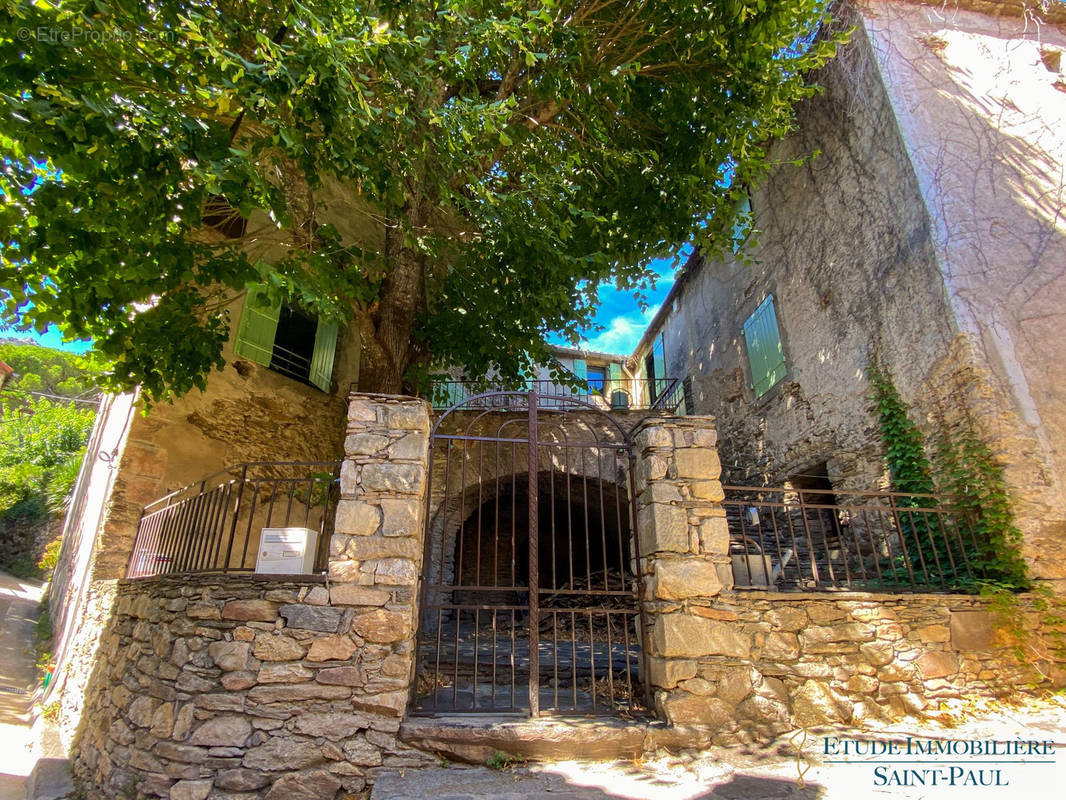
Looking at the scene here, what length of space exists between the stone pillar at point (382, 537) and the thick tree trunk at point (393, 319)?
6.42 ft

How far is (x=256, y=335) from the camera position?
22.3ft

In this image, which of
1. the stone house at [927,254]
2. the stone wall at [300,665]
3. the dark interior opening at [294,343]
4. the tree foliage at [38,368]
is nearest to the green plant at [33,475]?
the tree foliage at [38,368]

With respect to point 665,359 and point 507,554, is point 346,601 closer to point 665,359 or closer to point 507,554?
point 507,554

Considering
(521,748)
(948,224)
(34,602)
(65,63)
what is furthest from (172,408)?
(34,602)

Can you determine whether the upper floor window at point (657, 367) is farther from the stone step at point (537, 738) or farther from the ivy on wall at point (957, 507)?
the stone step at point (537, 738)

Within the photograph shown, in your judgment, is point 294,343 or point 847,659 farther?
point 294,343

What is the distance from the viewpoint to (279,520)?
6.64 meters

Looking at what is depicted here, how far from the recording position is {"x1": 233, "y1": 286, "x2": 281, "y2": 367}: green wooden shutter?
6.61 m

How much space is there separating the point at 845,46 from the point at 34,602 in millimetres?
17625

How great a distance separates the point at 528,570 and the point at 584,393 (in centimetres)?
600

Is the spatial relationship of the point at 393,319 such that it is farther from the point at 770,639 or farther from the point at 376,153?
the point at 770,639

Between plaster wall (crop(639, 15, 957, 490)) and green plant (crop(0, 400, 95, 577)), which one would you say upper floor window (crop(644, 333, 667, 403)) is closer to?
plaster wall (crop(639, 15, 957, 490))

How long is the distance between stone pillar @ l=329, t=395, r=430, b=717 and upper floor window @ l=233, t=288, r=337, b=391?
3.52 metres

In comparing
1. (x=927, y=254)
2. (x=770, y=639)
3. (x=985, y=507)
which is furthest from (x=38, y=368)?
(x=985, y=507)
